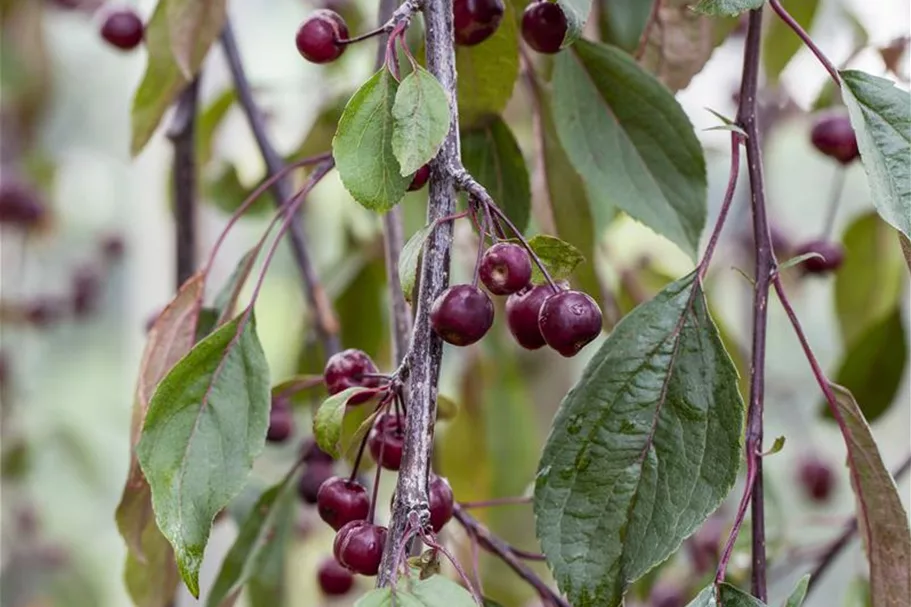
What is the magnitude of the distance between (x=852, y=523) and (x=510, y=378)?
0.49 meters

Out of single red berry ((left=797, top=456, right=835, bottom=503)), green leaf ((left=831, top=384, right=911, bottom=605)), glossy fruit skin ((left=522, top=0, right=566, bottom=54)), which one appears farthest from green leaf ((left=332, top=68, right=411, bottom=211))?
single red berry ((left=797, top=456, right=835, bottom=503))

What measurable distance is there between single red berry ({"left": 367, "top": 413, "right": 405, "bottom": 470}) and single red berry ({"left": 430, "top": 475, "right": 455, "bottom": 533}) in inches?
0.9

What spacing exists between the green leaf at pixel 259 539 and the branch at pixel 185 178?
0.23 meters

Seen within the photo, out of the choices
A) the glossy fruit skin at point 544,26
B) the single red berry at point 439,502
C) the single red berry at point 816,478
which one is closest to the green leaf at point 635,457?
the single red berry at point 439,502

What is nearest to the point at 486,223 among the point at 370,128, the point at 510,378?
the point at 370,128

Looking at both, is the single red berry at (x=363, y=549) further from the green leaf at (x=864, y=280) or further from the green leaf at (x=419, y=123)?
the green leaf at (x=864, y=280)

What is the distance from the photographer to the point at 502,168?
25.8 inches

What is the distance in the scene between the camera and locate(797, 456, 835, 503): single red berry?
166 centimetres

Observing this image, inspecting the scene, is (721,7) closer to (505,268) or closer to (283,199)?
(505,268)

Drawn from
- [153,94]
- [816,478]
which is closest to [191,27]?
[153,94]

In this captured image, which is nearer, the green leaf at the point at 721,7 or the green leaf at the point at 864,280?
the green leaf at the point at 721,7

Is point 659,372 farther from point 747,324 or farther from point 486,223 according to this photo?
point 747,324

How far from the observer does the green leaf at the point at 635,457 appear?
1.67 feet

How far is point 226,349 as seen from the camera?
0.58 m
